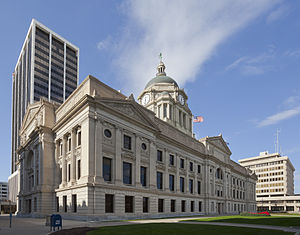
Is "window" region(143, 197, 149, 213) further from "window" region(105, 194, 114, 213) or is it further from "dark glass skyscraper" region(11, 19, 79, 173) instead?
Result: "dark glass skyscraper" region(11, 19, 79, 173)

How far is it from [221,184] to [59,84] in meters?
82.7

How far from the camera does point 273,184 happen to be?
14288cm

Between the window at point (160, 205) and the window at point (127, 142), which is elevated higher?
the window at point (127, 142)

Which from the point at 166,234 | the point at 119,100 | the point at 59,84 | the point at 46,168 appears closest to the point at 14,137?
the point at 59,84

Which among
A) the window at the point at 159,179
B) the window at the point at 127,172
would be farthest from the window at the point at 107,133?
the window at the point at 159,179

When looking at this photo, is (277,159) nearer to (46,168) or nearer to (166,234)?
(46,168)

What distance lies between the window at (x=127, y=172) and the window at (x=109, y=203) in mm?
3753

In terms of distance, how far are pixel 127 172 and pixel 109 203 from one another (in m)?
5.75

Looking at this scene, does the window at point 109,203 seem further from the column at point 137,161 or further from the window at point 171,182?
the window at point 171,182

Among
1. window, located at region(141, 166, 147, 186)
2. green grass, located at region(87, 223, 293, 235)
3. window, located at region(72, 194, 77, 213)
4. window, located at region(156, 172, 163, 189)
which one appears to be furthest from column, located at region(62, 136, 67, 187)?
green grass, located at region(87, 223, 293, 235)

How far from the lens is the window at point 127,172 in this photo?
39.1 metres

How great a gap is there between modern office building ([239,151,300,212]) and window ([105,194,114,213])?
121530mm

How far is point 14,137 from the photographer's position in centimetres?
13525

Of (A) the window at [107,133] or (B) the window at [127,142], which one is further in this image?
(B) the window at [127,142]
